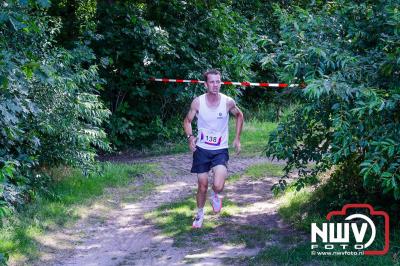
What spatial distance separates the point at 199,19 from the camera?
13.9 m

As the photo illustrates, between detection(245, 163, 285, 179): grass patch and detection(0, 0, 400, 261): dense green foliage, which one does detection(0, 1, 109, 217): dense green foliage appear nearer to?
detection(0, 0, 400, 261): dense green foliage

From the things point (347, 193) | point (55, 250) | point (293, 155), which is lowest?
point (55, 250)

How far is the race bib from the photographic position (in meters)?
7.11

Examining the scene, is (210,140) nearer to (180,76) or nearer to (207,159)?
(207,159)

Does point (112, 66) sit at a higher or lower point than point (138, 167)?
higher

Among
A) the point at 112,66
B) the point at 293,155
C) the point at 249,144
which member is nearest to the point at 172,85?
the point at 112,66

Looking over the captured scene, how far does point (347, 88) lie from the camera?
5.09 metres

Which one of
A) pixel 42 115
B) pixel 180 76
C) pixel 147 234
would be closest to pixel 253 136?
pixel 180 76

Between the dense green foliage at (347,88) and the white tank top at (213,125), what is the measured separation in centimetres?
84

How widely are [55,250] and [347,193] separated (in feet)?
11.5

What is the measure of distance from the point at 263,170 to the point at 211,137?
369 centimetres

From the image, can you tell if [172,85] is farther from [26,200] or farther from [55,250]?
[55,250]

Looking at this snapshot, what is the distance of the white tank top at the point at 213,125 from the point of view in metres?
7.05

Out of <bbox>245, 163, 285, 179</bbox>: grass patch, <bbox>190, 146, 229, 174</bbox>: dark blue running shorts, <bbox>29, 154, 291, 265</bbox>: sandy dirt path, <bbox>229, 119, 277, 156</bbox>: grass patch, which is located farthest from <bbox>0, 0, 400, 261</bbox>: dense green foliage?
<bbox>245, 163, 285, 179</bbox>: grass patch
